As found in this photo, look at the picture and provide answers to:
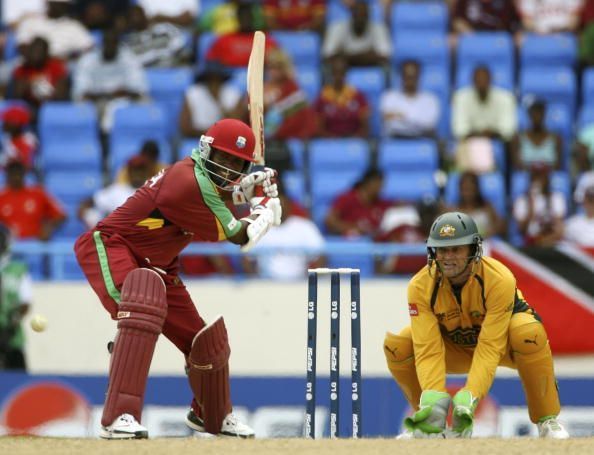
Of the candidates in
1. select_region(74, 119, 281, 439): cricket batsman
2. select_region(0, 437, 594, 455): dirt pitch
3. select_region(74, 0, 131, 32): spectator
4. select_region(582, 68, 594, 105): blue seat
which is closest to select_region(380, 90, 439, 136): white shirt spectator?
select_region(582, 68, 594, 105): blue seat

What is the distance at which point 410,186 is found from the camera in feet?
39.7

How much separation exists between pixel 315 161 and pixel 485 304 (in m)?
4.76

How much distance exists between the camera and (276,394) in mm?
10633

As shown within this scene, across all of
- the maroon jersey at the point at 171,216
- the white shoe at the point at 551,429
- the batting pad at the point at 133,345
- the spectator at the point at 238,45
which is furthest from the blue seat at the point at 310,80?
the batting pad at the point at 133,345

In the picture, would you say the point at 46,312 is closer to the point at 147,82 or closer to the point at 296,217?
the point at 296,217

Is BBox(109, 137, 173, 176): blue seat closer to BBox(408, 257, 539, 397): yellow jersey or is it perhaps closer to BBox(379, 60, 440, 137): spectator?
BBox(379, 60, 440, 137): spectator

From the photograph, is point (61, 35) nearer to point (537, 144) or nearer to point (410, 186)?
point (410, 186)

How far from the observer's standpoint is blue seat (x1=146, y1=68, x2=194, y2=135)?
43.4 ft

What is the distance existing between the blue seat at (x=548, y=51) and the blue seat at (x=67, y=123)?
416cm

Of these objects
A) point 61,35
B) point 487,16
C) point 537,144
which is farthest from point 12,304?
point 487,16

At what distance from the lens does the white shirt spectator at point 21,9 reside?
1405cm

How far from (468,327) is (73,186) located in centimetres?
538

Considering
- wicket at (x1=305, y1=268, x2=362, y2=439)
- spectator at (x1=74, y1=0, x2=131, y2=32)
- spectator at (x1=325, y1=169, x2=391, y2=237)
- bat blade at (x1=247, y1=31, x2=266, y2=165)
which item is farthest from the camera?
spectator at (x1=74, y1=0, x2=131, y2=32)

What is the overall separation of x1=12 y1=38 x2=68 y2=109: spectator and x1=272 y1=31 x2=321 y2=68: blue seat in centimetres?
209
